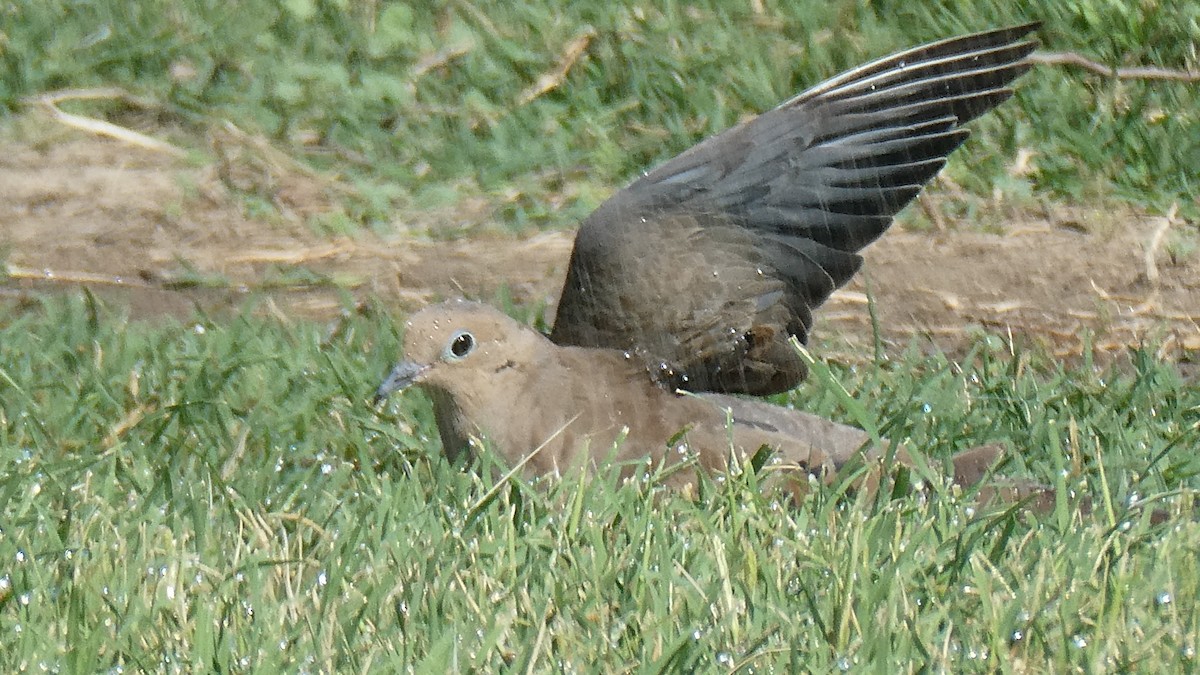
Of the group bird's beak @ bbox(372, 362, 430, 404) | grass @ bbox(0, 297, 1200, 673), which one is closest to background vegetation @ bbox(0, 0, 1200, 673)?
grass @ bbox(0, 297, 1200, 673)

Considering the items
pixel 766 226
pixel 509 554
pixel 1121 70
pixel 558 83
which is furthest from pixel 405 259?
pixel 509 554

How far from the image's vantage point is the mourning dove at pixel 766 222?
520 cm

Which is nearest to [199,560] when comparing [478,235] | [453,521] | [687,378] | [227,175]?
[453,521]

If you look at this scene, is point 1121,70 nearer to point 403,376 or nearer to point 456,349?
point 456,349

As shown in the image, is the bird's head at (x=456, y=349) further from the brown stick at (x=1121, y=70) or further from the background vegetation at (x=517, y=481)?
the brown stick at (x=1121, y=70)

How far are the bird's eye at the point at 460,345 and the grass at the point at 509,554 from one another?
1.04ft

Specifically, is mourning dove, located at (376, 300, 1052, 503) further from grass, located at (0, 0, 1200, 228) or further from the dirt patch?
grass, located at (0, 0, 1200, 228)

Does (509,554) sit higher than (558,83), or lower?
lower

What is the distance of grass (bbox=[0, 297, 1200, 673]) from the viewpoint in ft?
10.9

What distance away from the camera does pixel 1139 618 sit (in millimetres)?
3418

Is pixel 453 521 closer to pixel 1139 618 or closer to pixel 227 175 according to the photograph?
pixel 1139 618

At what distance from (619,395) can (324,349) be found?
4.65ft

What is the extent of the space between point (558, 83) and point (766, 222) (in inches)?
140

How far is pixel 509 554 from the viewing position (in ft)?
12.4
